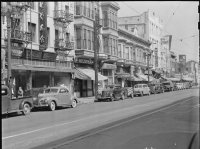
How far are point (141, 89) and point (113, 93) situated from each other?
28.6ft

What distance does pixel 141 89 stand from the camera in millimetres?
38062

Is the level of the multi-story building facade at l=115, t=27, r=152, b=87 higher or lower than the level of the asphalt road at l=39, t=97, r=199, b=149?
higher

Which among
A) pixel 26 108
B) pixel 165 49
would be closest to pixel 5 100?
pixel 26 108

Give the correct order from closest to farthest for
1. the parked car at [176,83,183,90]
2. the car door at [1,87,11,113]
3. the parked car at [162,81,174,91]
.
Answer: the car door at [1,87,11,113]
the parked car at [162,81,174,91]
the parked car at [176,83,183,90]

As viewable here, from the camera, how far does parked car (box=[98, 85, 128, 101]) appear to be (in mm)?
29500

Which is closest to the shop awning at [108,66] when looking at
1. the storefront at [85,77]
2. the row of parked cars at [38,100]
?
the storefront at [85,77]

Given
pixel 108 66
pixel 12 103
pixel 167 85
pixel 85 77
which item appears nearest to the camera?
pixel 12 103

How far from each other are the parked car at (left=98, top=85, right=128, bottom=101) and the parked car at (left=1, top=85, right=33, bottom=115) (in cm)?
1186

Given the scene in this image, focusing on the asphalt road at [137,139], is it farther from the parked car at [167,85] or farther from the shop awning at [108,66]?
the parked car at [167,85]

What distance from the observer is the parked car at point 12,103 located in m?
15.9

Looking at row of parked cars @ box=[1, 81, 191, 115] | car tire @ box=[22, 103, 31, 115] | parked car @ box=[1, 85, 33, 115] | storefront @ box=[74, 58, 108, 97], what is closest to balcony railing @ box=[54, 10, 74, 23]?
row of parked cars @ box=[1, 81, 191, 115]

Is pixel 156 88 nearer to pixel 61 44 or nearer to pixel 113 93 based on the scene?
pixel 113 93

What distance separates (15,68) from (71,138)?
670 cm

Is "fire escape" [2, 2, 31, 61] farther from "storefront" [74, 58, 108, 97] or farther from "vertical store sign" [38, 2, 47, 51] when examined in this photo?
"storefront" [74, 58, 108, 97]
